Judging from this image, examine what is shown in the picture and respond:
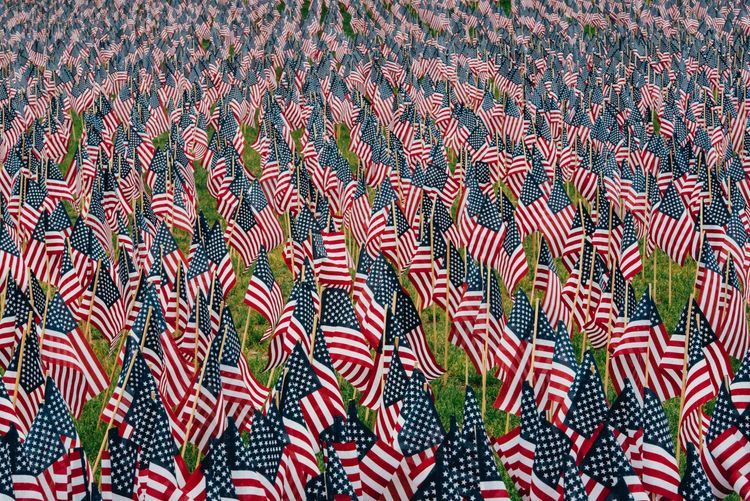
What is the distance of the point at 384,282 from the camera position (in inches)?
424

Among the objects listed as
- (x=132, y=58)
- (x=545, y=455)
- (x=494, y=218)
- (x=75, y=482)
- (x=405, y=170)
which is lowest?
(x=132, y=58)

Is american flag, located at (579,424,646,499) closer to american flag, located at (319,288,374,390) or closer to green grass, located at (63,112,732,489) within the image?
green grass, located at (63,112,732,489)

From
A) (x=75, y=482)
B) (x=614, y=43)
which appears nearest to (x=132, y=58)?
(x=614, y=43)

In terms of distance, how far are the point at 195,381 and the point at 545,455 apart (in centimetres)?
353

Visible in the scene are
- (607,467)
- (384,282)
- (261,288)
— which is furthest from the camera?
(261,288)

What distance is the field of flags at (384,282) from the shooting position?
24.5 ft

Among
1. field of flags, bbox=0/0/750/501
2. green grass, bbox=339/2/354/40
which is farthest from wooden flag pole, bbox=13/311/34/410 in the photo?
green grass, bbox=339/2/354/40

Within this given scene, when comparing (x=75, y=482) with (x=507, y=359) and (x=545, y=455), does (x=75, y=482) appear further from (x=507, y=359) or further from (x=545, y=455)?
(x=507, y=359)

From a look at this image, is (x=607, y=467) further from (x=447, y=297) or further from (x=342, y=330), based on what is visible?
(x=447, y=297)

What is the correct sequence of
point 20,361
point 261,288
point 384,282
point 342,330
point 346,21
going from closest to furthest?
point 20,361, point 342,330, point 384,282, point 261,288, point 346,21

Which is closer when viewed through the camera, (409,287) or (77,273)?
(77,273)

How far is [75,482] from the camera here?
23.9 ft

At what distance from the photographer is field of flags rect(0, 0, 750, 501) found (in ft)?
24.5

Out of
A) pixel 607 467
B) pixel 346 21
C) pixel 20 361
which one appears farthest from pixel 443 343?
pixel 346 21
